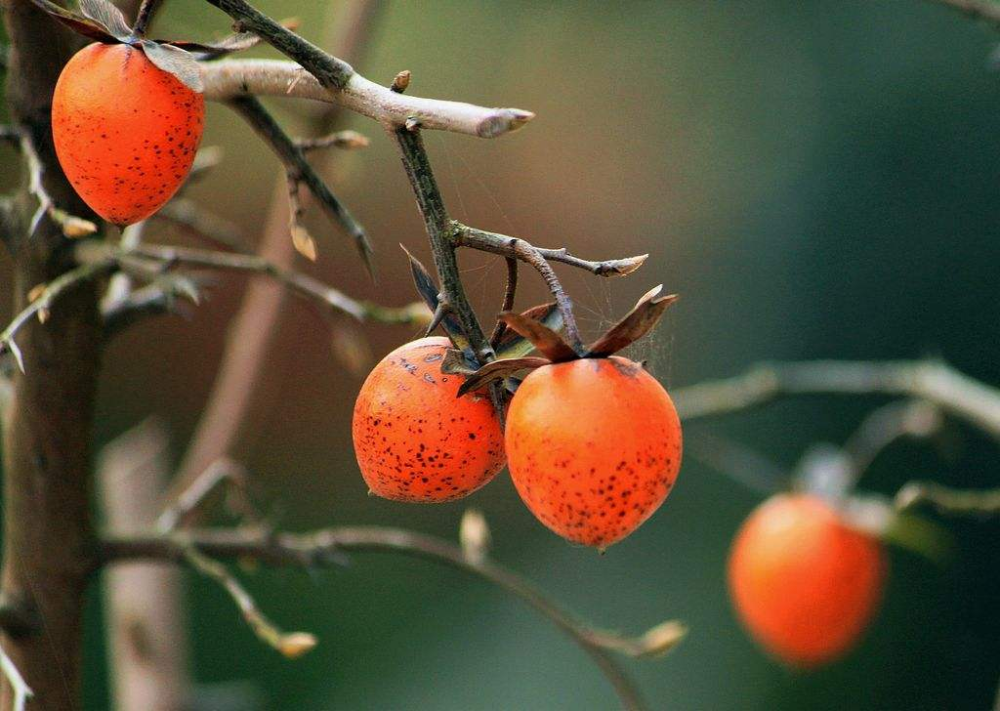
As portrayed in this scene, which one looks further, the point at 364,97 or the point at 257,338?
the point at 257,338

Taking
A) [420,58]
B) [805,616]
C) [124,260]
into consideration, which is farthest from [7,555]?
[420,58]

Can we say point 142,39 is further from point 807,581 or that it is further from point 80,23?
point 807,581

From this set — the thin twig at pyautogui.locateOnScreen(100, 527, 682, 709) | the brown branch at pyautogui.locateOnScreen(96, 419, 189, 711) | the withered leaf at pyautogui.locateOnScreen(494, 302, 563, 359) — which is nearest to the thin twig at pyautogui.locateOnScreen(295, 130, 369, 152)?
the withered leaf at pyautogui.locateOnScreen(494, 302, 563, 359)

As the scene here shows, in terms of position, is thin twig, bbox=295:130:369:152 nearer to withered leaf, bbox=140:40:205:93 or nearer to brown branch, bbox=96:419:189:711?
withered leaf, bbox=140:40:205:93

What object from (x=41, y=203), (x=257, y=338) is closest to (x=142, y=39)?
(x=41, y=203)

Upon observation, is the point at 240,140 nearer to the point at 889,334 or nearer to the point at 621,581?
the point at 621,581

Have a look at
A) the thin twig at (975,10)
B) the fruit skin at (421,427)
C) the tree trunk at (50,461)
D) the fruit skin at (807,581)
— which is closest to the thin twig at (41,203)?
the tree trunk at (50,461)
